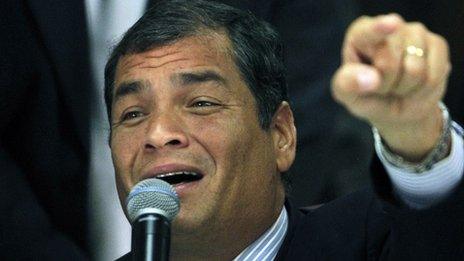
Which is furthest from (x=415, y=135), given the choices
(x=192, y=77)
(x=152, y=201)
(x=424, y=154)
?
(x=192, y=77)

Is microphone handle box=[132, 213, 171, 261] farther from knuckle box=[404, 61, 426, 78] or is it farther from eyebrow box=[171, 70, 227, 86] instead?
eyebrow box=[171, 70, 227, 86]

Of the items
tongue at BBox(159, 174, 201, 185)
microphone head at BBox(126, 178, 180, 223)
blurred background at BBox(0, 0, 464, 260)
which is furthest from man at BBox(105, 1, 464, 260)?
microphone head at BBox(126, 178, 180, 223)

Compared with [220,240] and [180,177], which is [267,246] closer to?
[220,240]

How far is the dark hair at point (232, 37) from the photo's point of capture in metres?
2.71

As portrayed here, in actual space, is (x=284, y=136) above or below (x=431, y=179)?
below

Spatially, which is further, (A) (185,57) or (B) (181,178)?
(A) (185,57)

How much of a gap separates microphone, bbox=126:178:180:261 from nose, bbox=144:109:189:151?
523 millimetres

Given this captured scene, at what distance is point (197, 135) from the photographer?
257 centimetres

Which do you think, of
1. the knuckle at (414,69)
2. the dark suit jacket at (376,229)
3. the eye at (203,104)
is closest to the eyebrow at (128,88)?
the eye at (203,104)

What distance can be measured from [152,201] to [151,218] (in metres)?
0.04

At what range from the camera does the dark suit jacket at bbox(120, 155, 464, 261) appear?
2131mm

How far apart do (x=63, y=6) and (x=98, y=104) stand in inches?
9.2

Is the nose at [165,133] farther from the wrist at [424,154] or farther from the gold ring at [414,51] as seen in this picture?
the gold ring at [414,51]

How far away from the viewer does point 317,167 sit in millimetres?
3094
